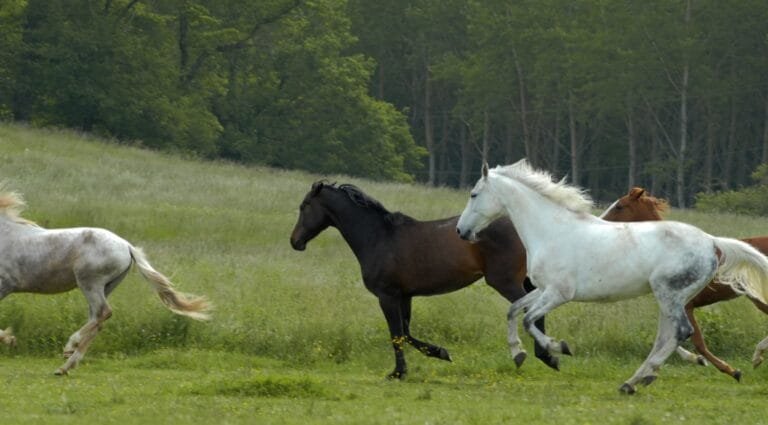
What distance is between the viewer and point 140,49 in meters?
61.3

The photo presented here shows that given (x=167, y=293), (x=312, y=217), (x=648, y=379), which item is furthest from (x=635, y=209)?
(x=167, y=293)

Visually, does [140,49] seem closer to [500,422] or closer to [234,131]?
[234,131]

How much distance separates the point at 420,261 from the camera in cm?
1438

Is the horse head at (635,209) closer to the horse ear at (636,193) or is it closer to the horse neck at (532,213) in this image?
the horse ear at (636,193)

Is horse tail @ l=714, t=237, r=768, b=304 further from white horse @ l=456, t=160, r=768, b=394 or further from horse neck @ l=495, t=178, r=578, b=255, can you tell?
horse neck @ l=495, t=178, r=578, b=255

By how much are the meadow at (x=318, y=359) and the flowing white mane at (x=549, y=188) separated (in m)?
1.70

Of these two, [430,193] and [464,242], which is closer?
[464,242]

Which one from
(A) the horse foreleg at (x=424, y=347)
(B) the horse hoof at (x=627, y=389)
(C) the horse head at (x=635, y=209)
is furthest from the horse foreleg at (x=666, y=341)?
(C) the horse head at (x=635, y=209)

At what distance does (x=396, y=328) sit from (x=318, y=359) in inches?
69.9

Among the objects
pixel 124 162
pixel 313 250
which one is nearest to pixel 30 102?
pixel 124 162

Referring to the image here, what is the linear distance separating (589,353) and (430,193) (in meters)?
27.3

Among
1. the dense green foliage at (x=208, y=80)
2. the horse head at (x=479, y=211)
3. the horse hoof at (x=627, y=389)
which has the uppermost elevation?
the horse head at (x=479, y=211)

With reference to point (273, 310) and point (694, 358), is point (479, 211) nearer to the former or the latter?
point (694, 358)

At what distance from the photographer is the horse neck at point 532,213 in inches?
504
